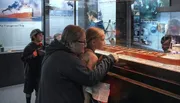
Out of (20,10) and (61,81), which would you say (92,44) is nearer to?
(61,81)

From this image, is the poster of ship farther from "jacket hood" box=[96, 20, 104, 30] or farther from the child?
the child

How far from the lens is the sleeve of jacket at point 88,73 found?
161 cm

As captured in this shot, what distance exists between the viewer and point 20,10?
5.54 m

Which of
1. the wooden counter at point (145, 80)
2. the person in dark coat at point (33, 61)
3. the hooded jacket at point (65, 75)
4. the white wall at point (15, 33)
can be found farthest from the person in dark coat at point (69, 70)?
the white wall at point (15, 33)

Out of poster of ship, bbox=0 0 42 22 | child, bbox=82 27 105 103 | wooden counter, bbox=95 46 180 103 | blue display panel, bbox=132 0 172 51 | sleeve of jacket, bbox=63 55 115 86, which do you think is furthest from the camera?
poster of ship, bbox=0 0 42 22

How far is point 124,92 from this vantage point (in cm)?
169

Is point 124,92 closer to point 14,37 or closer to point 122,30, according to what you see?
point 122,30

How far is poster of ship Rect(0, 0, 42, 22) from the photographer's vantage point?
209 inches

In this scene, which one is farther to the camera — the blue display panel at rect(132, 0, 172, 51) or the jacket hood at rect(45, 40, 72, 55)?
the blue display panel at rect(132, 0, 172, 51)

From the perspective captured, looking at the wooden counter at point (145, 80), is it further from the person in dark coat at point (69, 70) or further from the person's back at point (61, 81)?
the person's back at point (61, 81)

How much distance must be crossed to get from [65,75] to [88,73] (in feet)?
0.59

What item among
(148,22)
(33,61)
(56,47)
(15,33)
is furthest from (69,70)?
(15,33)

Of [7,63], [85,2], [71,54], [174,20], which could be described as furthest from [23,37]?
[71,54]

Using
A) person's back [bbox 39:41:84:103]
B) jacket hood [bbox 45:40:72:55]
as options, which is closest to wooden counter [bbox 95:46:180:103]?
person's back [bbox 39:41:84:103]
